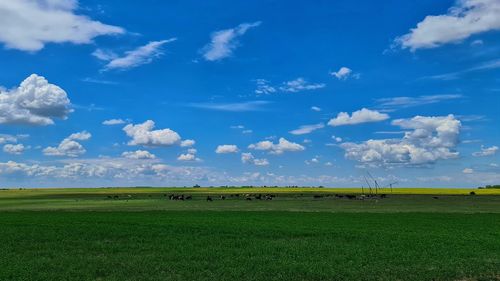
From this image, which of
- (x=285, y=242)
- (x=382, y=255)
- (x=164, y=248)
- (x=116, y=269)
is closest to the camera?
(x=116, y=269)

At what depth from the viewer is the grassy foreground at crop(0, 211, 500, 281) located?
23.4 meters

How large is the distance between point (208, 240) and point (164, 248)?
4.84 metres

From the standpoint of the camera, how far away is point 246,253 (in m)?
29.6

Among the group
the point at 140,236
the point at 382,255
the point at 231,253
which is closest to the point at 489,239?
the point at 382,255

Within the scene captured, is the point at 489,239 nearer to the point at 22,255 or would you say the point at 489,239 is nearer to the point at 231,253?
the point at 231,253

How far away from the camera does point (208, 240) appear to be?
35.7 meters

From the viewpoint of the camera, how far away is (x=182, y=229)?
142 feet

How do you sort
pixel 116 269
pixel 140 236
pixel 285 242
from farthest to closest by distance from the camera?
pixel 140 236
pixel 285 242
pixel 116 269

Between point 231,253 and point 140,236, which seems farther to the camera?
point 140,236

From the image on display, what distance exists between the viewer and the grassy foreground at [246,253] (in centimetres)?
2341

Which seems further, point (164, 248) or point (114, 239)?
point (114, 239)

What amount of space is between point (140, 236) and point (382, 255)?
1964 centimetres

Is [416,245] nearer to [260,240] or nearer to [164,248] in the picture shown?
[260,240]

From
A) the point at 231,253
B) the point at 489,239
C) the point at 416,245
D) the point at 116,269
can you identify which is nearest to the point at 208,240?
the point at 231,253
